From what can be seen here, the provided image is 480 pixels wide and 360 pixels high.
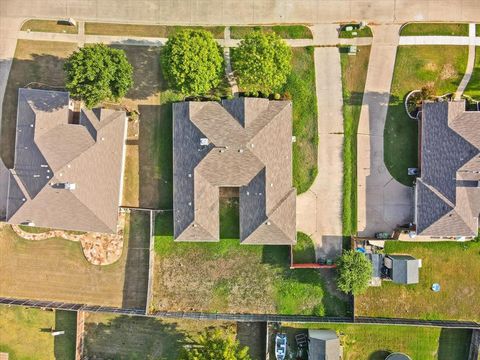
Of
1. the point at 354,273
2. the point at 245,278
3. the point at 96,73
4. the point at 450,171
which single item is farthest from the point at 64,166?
the point at 450,171

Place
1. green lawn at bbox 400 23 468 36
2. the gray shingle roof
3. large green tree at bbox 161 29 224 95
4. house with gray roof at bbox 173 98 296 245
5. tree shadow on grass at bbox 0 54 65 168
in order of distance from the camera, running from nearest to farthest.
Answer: large green tree at bbox 161 29 224 95
house with gray roof at bbox 173 98 296 245
the gray shingle roof
green lawn at bbox 400 23 468 36
tree shadow on grass at bbox 0 54 65 168

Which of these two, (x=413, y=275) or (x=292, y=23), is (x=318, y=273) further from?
(x=292, y=23)

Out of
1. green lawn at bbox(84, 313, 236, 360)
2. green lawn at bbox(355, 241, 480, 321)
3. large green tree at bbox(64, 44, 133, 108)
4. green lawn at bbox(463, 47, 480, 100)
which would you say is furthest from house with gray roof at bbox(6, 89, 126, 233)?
green lawn at bbox(463, 47, 480, 100)

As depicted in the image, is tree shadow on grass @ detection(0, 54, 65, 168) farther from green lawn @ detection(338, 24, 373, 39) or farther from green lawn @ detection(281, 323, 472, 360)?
green lawn @ detection(281, 323, 472, 360)

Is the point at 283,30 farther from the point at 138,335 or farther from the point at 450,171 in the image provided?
the point at 138,335

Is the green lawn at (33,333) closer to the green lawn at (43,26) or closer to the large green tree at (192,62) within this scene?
the large green tree at (192,62)
